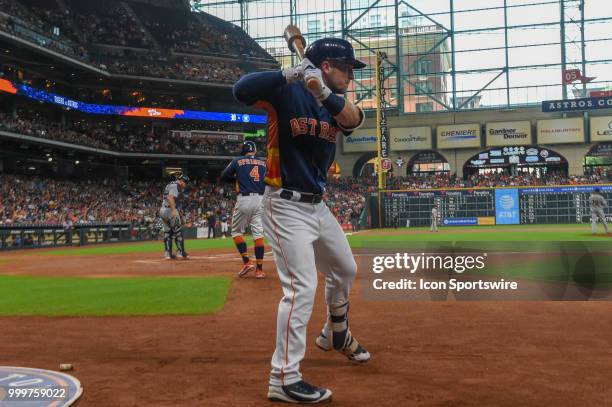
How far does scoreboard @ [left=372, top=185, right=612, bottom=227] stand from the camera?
39.2m

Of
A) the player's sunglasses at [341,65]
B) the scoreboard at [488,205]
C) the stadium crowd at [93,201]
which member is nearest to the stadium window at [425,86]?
the scoreboard at [488,205]

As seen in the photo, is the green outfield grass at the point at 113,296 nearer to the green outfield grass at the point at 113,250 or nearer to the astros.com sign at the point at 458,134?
the green outfield grass at the point at 113,250

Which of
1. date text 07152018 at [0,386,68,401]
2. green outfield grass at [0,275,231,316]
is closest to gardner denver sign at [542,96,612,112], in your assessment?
green outfield grass at [0,275,231,316]

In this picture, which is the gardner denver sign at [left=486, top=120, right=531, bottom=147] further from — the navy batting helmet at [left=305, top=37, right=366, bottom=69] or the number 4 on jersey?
the navy batting helmet at [left=305, top=37, right=366, bottom=69]

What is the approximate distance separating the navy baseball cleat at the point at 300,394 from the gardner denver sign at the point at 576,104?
50810 mm

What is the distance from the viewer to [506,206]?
40.9 m

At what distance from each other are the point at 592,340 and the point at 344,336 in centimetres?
234

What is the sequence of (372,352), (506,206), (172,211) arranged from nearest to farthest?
(372,352) → (172,211) → (506,206)

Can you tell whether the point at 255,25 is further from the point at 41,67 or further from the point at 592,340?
the point at 592,340

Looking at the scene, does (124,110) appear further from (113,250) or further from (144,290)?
(144,290)

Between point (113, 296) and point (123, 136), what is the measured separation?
4283 centimetres

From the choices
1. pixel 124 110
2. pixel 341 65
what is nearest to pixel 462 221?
pixel 124 110

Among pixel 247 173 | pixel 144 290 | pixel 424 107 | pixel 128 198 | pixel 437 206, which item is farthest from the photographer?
pixel 424 107

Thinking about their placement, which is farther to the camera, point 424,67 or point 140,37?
point 424,67
